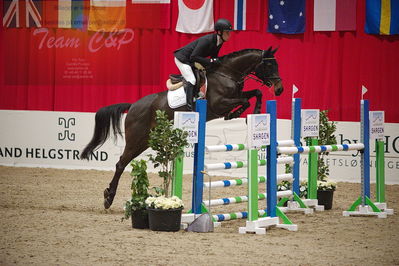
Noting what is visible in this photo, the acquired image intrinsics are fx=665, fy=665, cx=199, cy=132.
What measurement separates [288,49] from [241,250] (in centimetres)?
691

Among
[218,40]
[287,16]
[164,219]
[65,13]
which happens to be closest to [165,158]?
[164,219]

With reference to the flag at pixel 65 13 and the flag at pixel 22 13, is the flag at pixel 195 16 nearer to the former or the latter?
the flag at pixel 65 13

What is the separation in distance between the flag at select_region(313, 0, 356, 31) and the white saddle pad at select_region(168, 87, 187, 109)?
4339 millimetres

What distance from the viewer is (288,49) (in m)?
11.4

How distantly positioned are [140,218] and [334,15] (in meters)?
6.32

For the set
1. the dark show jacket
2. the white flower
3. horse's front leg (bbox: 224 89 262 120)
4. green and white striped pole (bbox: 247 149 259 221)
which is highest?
the dark show jacket

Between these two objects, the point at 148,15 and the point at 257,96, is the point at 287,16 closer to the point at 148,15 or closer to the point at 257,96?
the point at 148,15

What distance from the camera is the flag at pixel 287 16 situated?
1107 centimetres

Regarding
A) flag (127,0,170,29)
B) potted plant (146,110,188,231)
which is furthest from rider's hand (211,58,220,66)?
flag (127,0,170,29)

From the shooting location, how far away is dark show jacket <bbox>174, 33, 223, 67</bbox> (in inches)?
280

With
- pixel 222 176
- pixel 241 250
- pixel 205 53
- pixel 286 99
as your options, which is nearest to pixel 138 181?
pixel 241 250

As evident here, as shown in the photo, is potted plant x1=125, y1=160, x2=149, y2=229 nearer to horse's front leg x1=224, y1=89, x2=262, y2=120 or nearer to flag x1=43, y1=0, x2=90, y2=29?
horse's front leg x1=224, y1=89, x2=262, y2=120

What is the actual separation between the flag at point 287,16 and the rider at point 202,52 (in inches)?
158

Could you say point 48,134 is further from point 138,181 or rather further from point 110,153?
point 138,181
